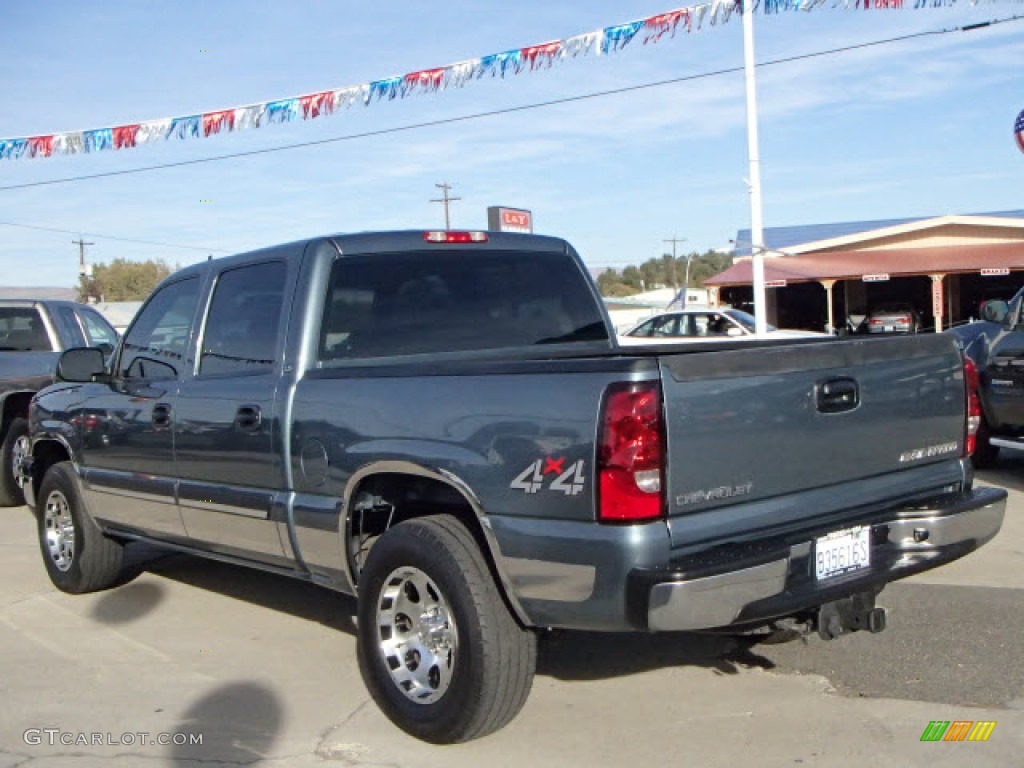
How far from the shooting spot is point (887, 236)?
34.8m

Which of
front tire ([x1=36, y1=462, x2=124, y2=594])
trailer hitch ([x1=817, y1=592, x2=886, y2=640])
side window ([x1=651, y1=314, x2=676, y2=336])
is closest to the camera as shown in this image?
trailer hitch ([x1=817, y1=592, x2=886, y2=640])

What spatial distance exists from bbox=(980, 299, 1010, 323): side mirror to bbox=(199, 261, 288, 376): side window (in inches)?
255

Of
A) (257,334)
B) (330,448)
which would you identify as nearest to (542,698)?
(330,448)

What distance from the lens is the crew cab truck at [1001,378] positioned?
865 cm

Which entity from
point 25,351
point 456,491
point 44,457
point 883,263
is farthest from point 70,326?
point 883,263

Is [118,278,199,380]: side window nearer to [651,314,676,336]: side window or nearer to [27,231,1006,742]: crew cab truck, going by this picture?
[27,231,1006,742]: crew cab truck

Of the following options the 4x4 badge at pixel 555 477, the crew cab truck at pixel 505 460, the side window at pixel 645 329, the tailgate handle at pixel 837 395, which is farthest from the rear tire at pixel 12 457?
the side window at pixel 645 329

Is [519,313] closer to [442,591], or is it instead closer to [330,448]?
[330,448]

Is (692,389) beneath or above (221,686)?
above

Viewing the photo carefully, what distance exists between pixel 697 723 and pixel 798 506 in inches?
42.0

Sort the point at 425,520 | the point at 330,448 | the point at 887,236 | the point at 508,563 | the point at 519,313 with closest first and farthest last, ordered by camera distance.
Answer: the point at 508,563 < the point at 425,520 < the point at 330,448 < the point at 519,313 < the point at 887,236

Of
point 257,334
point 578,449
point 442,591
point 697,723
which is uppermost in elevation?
point 257,334

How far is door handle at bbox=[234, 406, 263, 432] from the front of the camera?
473cm

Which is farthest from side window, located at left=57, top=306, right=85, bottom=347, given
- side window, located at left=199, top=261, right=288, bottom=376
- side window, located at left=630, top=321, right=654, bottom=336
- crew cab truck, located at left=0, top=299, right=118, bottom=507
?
side window, located at left=630, top=321, right=654, bottom=336
